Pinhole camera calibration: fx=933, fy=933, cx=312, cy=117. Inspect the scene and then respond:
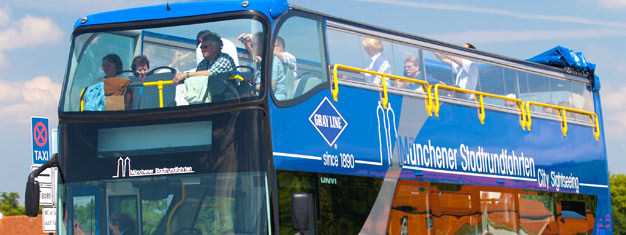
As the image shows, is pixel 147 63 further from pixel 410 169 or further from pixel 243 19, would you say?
pixel 410 169

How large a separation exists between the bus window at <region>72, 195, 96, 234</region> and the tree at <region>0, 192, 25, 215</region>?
58.5m

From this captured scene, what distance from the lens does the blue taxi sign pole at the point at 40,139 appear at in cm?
1608

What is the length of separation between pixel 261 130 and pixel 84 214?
2191 mm

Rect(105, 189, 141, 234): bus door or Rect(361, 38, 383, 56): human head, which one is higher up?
Rect(361, 38, 383, 56): human head

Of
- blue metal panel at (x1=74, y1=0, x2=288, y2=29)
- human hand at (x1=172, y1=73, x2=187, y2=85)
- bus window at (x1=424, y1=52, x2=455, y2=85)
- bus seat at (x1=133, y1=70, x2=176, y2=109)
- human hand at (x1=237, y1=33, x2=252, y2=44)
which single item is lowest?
bus seat at (x1=133, y1=70, x2=176, y2=109)

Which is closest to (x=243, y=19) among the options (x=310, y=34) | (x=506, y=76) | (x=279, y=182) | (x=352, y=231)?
(x=310, y=34)

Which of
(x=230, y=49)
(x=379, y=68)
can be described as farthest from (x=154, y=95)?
(x=379, y=68)

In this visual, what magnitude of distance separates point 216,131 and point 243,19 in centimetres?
132

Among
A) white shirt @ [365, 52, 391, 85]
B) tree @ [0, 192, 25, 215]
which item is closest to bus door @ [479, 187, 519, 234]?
white shirt @ [365, 52, 391, 85]

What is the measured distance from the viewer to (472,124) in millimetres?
12781

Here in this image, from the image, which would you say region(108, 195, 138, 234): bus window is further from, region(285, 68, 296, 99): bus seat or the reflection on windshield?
region(285, 68, 296, 99): bus seat

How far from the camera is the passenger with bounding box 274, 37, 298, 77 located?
1001 centimetres

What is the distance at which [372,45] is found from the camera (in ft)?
38.4

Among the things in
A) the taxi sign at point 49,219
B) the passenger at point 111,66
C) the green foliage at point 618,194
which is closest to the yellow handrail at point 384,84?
the passenger at point 111,66
